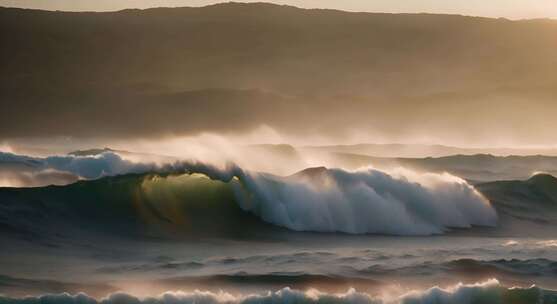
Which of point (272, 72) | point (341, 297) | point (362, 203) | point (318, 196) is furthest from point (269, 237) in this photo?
point (272, 72)

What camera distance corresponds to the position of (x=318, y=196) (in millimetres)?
24359

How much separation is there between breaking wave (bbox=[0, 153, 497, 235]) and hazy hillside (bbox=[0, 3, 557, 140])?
45.2 meters

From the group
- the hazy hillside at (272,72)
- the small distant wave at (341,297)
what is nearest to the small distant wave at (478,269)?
the small distant wave at (341,297)

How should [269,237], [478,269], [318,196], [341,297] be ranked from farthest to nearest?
1. [318,196]
2. [269,237]
3. [478,269]
4. [341,297]

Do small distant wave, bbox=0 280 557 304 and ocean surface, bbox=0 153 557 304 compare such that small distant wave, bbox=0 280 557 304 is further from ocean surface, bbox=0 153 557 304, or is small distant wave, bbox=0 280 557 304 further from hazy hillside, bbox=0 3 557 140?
hazy hillside, bbox=0 3 557 140

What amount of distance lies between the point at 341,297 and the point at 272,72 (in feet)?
268

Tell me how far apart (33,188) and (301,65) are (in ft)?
264

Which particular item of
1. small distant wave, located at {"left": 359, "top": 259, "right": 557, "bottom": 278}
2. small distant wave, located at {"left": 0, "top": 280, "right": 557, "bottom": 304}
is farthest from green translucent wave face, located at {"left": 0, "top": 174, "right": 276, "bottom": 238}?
small distant wave, located at {"left": 0, "top": 280, "right": 557, "bottom": 304}

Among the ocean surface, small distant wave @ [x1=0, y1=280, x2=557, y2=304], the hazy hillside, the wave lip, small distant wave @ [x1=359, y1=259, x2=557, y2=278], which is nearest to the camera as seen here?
small distant wave @ [x1=0, y1=280, x2=557, y2=304]

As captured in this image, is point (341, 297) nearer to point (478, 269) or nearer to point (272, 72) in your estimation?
point (478, 269)

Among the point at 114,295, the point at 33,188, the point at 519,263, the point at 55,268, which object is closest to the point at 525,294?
the point at 519,263

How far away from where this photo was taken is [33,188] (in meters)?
23.5

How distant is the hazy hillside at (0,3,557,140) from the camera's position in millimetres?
78938

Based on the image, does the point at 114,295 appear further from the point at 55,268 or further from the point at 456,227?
the point at 456,227
